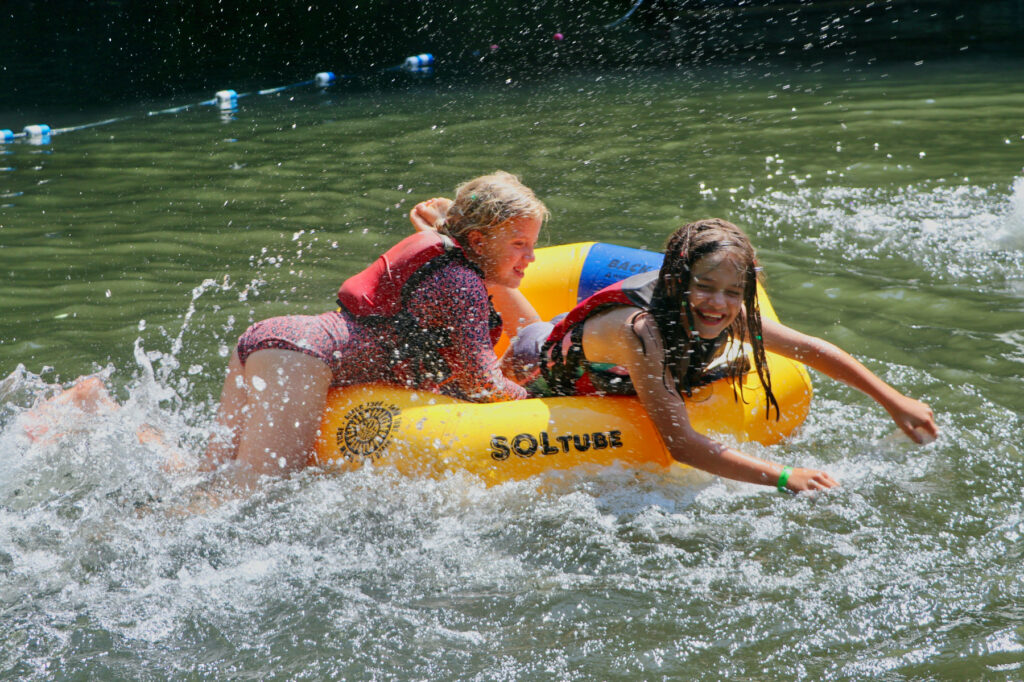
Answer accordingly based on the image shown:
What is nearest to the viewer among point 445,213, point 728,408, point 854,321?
point 728,408

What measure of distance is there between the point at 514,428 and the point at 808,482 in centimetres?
102

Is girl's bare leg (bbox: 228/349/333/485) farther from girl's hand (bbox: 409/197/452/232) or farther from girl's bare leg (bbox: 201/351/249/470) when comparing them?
girl's hand (bbox: 409/197/452/232)

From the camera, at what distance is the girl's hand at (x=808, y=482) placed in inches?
131

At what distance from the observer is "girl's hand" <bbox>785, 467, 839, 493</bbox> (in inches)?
131

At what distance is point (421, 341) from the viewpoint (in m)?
3.66

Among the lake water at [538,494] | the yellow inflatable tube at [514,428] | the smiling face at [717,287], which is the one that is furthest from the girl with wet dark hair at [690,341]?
the lake water at [538,494]

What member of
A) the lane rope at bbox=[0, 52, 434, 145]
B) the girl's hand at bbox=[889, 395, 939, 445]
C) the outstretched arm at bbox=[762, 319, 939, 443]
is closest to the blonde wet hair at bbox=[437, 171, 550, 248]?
the outstretched arm at bbox=[762, 319, 939, 443]

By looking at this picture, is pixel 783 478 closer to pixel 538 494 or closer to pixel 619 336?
pixel 619 336

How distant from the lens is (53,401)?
13.5ft

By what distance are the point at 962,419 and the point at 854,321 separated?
3.63 ft

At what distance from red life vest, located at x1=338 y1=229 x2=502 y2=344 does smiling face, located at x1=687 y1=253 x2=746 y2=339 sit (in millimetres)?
810

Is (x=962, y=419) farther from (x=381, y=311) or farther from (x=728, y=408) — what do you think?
(x=381, y=311)

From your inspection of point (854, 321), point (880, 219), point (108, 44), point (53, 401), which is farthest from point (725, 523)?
point (108, 44)

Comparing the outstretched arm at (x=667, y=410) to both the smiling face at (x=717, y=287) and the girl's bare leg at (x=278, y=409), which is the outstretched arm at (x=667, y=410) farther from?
the girl's bare leg at (x=278, y=409)
